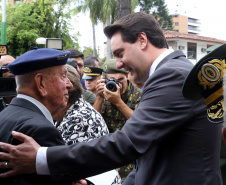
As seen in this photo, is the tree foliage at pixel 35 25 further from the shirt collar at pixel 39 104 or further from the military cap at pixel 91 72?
the shirt collar at pixel 39 104

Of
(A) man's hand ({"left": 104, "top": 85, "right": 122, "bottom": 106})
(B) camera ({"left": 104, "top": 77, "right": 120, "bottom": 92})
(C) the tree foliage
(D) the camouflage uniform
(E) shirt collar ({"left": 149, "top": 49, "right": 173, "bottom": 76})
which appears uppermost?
(C) the tree foliage

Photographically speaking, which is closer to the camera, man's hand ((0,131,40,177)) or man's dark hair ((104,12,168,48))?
man's hand ((0,131,40,177))

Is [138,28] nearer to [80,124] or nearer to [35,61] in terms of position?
[35,61]

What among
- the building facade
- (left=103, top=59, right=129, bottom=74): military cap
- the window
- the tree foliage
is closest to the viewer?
(left=103, top=59, right=129, bottom=74): military cap

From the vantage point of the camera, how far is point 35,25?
24734mm

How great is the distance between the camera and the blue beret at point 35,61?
1.87 metres

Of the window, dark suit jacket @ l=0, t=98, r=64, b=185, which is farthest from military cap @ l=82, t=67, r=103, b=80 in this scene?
the window

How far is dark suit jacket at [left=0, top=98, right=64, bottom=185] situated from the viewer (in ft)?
5.49

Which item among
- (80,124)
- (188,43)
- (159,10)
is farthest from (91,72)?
(159,10)

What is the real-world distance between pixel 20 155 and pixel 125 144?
1.84ft

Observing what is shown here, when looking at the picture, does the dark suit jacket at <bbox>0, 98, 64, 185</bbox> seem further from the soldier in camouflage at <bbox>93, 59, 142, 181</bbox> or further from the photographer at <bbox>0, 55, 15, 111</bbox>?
the soldier in camouflage at <bbox>93, 59, 142, 181</bbox>

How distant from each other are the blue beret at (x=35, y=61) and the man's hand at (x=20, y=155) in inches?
17.8

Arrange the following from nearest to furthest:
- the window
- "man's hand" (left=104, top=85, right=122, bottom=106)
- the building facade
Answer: "man's hand" (left=104, top=85, right=122, bottom=106)
the building facade
the window

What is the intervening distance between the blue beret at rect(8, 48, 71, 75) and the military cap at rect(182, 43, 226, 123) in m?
0.96
